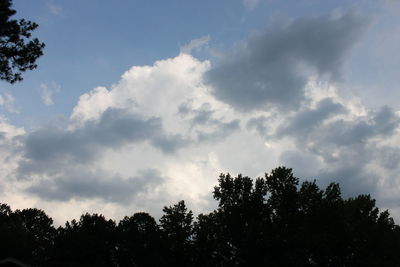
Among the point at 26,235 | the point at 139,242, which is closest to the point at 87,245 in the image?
the point at 139,242

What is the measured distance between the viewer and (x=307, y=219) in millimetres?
47906

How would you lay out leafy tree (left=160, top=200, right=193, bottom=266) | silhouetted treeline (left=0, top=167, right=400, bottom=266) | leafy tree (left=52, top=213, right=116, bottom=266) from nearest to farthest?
silhouetted treeline (left=0, top=167, right=400, bottom=266) → leafy tree (left=160, top=200, right=193, bottom=266) → leafy tree (left=52, top=213, right=116, bottom=266)

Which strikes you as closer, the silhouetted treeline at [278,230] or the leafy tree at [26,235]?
the silhouetted treeline at [278,230]

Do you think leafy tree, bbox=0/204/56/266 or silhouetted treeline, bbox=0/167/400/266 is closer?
silhouetted treeline, bbox=0/167/400/266

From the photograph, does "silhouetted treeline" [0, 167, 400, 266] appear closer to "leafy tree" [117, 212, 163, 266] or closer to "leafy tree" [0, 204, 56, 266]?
"leafy tree" [117, 212, 163, 266]

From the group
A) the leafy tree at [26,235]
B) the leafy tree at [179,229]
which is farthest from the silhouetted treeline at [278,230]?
the leafy tree at [26,235]

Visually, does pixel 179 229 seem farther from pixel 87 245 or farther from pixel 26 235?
pixel 26 235

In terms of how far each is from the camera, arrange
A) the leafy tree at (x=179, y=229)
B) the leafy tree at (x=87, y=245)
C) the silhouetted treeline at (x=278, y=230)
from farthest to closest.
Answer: the leafy tree at (x=87, y=245) < the leafy tree at (x=179, y=229) < the silhouetted treeline at (x=278, y=230)

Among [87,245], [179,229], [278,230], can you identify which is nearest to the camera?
[278,230]

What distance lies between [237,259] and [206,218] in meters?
7.21

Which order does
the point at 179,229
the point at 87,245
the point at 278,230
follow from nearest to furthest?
the point at 278,230, the point at 179,229, the point at 87,245

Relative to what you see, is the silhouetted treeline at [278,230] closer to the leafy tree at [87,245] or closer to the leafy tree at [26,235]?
the leafy tree at [87,245]

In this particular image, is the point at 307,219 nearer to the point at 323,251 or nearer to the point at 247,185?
the point at 323,251

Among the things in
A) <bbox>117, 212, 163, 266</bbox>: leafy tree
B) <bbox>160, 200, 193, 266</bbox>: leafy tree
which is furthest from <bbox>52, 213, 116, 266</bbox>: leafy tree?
<bbox>160, 200, 193, 266</bbox>: leafy tree
